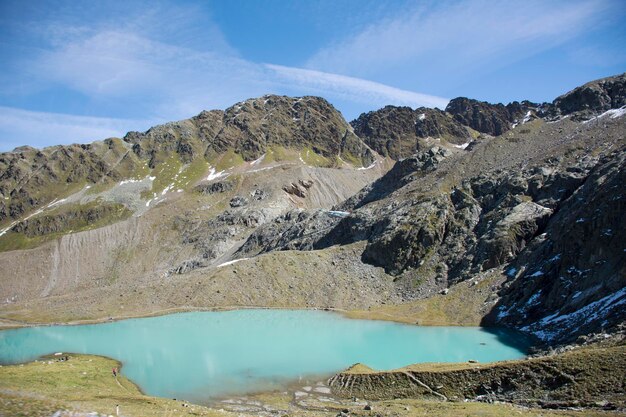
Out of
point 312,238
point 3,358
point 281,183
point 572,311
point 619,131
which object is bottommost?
point 572,311

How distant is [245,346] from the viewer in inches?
2440

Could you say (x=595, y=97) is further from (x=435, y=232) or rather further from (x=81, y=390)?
(x=81, y=390)

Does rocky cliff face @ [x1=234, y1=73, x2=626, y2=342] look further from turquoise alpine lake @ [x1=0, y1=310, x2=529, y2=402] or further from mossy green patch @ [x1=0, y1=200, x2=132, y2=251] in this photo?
mossy green patch @ [x1=0, y1=200, x2=132, y2=251]

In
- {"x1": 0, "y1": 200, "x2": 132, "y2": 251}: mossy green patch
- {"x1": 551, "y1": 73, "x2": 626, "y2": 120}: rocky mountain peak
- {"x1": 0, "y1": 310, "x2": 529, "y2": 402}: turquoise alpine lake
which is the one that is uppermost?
{"x1": 551, "y1": 73, "x2": 626, "y2": 120}: rocky mountain peak

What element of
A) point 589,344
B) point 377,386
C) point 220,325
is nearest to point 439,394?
point 377,386

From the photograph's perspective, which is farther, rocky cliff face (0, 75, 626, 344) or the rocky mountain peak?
the rocky mountain peak

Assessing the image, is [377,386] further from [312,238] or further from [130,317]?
[312,238]

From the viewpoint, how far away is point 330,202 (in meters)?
191

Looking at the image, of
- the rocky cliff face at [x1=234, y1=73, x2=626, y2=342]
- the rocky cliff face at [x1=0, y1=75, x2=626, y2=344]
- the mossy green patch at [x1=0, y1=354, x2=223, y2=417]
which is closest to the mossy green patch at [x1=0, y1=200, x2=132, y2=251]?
the rocky cliff face at [x1=0, y1=75, x2=626, y2=344]

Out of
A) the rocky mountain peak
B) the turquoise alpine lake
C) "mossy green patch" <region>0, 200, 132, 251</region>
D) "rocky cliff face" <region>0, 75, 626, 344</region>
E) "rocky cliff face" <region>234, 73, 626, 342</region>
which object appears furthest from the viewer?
"mossy green patch" <region>0, 200, 132, 251</region>

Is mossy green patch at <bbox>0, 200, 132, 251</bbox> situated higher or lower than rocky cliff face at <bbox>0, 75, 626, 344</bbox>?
higher

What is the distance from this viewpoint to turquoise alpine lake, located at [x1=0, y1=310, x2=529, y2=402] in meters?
47.8

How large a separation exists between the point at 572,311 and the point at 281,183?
450 ft

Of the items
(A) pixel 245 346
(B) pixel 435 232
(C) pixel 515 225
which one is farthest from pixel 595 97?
(A) pixel 245 346
